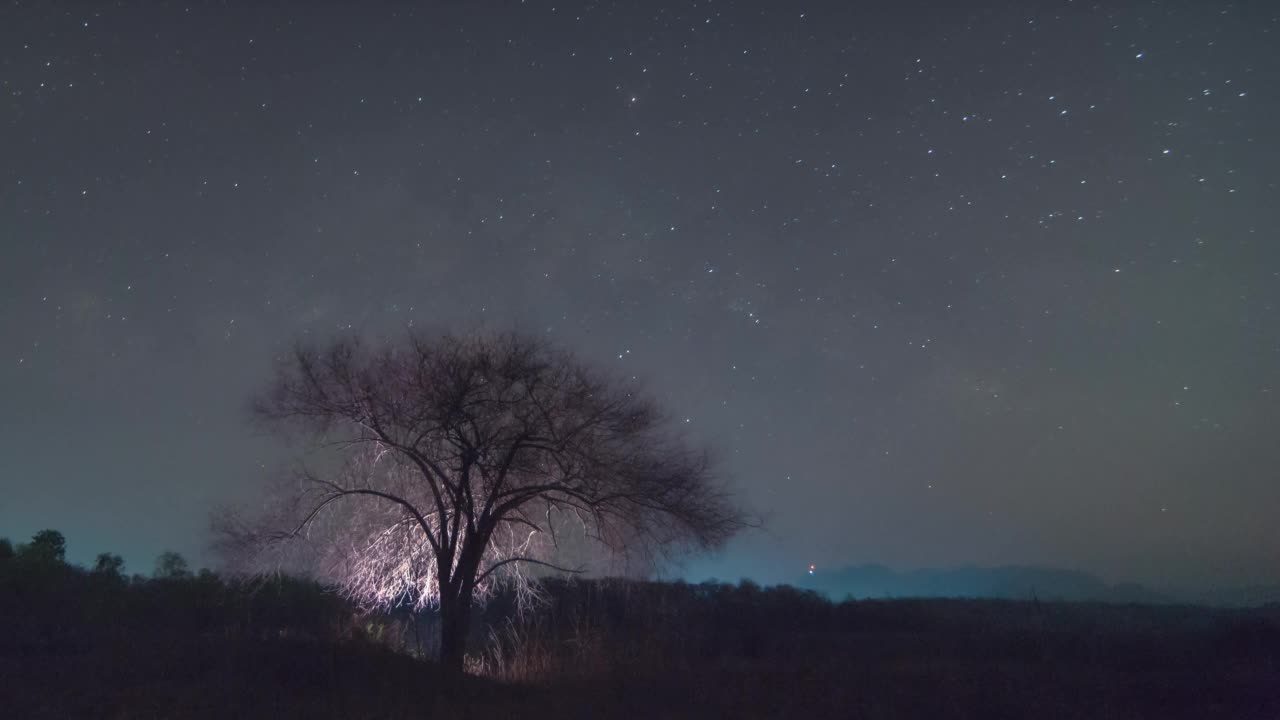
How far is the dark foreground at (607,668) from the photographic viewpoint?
1083cm

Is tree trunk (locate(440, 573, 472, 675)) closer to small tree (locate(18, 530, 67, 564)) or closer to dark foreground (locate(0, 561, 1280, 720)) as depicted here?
dark foreground (locate(0, 561, 1280, 720))

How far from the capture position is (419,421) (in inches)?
653

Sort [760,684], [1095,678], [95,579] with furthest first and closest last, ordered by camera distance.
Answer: [95,579] → [1095,678] → [760,684]

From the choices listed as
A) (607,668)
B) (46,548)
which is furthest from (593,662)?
(46,548)

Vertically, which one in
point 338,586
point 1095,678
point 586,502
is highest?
point 586,502

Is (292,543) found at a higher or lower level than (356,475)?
lower

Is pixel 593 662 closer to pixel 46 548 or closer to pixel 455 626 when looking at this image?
pixel 455 626

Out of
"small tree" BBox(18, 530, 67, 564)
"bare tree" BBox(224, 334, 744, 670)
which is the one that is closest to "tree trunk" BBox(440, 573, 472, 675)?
"bare tree" BBox(224, 334, 744, 670)

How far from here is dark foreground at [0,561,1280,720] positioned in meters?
10.8

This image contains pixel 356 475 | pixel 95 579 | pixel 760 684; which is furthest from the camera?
pixel 95 579

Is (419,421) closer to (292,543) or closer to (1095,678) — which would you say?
(292,543)

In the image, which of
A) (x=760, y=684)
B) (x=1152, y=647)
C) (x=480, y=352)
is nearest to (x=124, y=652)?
(x=480, y=352)

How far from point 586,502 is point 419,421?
372cm

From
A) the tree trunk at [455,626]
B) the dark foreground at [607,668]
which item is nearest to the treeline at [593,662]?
the dark foreground at [607,668]
